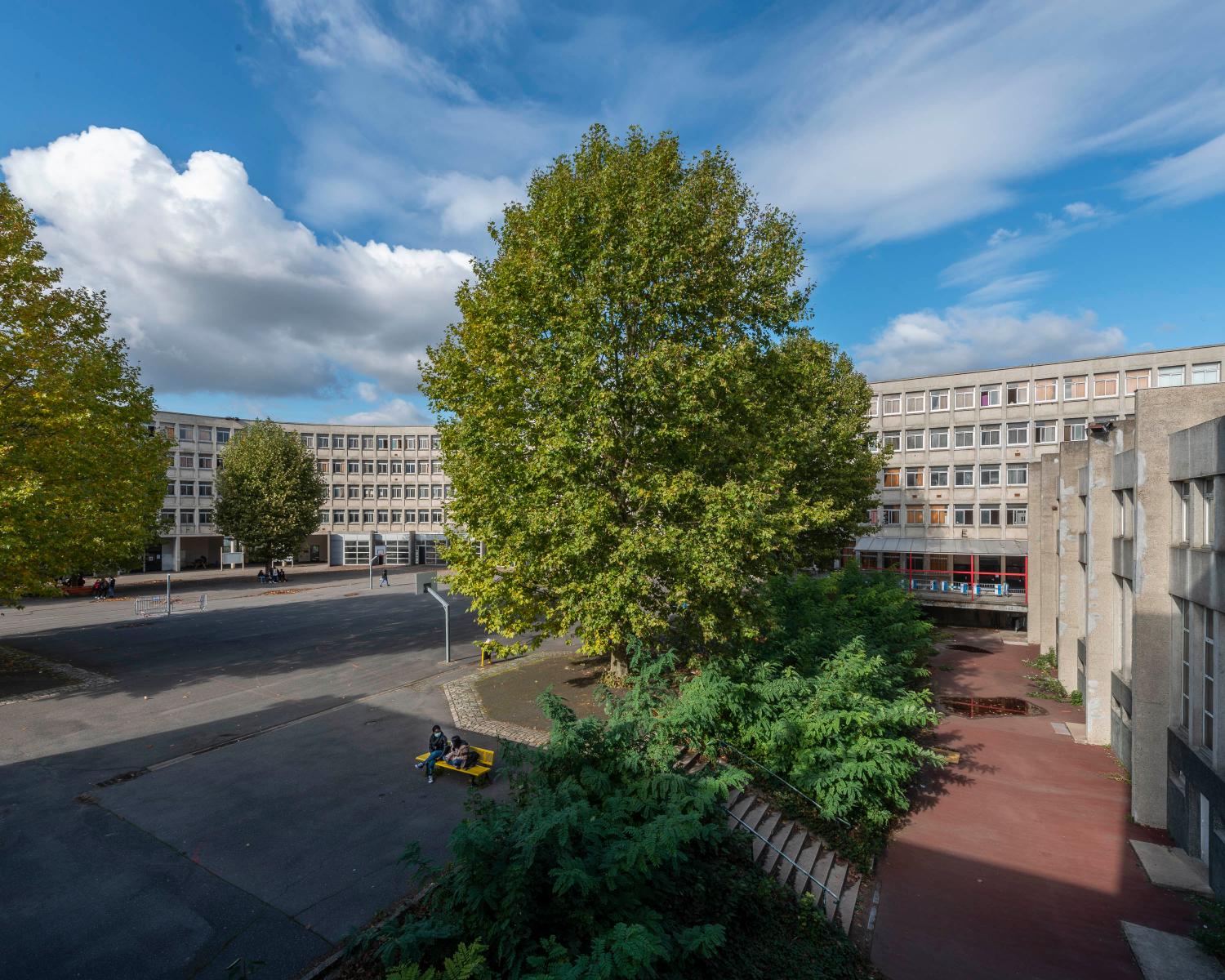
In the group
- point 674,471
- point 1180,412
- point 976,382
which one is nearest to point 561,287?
point 674,471

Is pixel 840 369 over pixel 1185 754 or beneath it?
over

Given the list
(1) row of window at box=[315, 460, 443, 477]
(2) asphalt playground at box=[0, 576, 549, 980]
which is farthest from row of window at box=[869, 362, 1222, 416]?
(1) row of window at box=[315, 460, 443, 477]

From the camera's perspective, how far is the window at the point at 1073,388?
4372 cm

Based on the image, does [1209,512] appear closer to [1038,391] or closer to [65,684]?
[65,684]

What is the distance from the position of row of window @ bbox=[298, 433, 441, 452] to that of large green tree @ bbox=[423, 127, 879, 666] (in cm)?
5535

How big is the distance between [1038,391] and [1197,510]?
39.2 m

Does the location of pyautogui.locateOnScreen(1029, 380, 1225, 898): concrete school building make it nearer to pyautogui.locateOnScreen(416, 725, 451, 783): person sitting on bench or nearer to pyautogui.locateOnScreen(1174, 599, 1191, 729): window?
pyautogui.locateOnScreen(1174, 599, 1191, 729): window

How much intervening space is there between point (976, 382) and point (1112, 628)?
113 feet

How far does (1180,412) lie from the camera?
12.8m

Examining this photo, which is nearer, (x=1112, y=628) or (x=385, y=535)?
(x=1112, y=628)

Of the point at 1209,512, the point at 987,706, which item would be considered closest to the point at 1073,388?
the point at 987,706

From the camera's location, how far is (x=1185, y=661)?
12430mm

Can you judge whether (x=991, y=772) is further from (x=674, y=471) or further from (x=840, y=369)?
(x=840, y=369)

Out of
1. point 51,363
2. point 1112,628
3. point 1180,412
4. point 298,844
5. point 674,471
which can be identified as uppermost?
point 51,363
